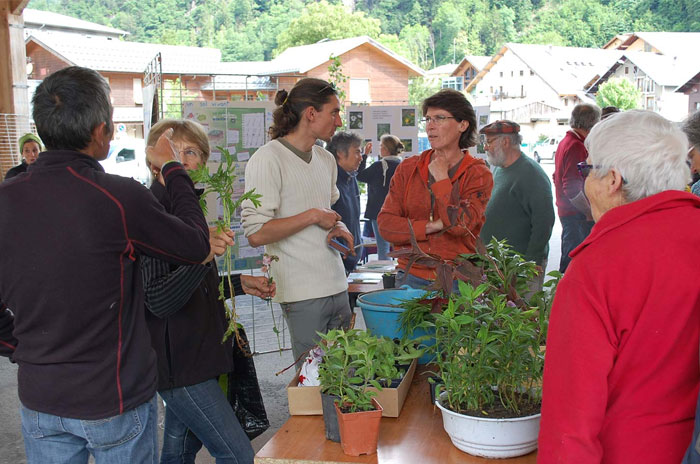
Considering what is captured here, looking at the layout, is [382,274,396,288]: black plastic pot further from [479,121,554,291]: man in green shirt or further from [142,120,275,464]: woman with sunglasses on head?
[142,120,275,464]: woman with sunglasses on head

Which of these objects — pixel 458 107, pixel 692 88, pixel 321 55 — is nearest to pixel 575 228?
pixel 458 107

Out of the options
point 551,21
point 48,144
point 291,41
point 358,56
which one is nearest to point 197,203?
point 48,144

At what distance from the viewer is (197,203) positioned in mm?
1730

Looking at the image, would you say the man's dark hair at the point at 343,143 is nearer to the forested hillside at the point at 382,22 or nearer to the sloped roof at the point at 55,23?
the sloped roof at the point at 55,23

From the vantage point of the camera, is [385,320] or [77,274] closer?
[77,274]

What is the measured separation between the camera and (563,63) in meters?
49.6

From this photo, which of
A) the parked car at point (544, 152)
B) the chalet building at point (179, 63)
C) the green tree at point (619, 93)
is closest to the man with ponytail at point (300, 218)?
the chalet building at point (179, 63)

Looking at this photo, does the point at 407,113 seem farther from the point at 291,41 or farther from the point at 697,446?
the point at 291,41

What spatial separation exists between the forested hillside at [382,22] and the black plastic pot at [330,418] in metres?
54.5

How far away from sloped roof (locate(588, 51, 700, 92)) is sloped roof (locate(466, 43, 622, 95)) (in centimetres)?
834

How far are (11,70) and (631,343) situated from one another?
531cm

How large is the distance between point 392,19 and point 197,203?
248 ft

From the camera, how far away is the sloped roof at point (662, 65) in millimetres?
34688

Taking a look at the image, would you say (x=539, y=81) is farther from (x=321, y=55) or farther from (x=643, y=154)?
(x=643, y=154)
